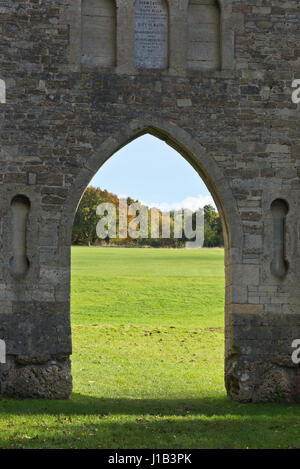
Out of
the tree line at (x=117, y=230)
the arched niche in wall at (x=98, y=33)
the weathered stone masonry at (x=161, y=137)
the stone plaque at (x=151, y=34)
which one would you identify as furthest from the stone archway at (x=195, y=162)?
the tree line at (x=117, y=230)

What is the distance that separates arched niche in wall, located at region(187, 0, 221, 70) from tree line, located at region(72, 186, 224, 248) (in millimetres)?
31453

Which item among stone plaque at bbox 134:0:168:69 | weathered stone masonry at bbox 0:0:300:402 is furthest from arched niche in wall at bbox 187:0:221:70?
stone plaque at bbox 134:0:168:69

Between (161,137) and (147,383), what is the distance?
4646 millimetres

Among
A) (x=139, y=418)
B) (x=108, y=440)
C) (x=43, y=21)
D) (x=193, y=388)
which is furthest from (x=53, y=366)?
(x=43, y=21)

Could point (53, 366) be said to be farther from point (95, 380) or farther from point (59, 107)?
point (59, 107)

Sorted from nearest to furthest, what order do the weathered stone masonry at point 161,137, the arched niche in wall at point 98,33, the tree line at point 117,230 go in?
the weathered stone masonry at point 161,137
the arched niche in wall at point 98,33
the tree line at point 117,230

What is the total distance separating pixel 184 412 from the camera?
9539 millimetres

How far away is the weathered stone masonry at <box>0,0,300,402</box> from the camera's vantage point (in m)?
9.98

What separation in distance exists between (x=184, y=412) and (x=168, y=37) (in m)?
5.61

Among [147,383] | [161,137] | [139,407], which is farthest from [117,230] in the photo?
[139,407]

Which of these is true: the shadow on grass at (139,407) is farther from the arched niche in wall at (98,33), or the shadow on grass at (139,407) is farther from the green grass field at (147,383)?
the arched niche in wall at (98,33)

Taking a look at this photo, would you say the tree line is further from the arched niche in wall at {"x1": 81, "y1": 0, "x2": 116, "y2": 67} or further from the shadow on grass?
the shadow on grass

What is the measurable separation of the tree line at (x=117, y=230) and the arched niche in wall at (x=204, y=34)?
31453 mm

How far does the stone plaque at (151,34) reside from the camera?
10.4 meters
